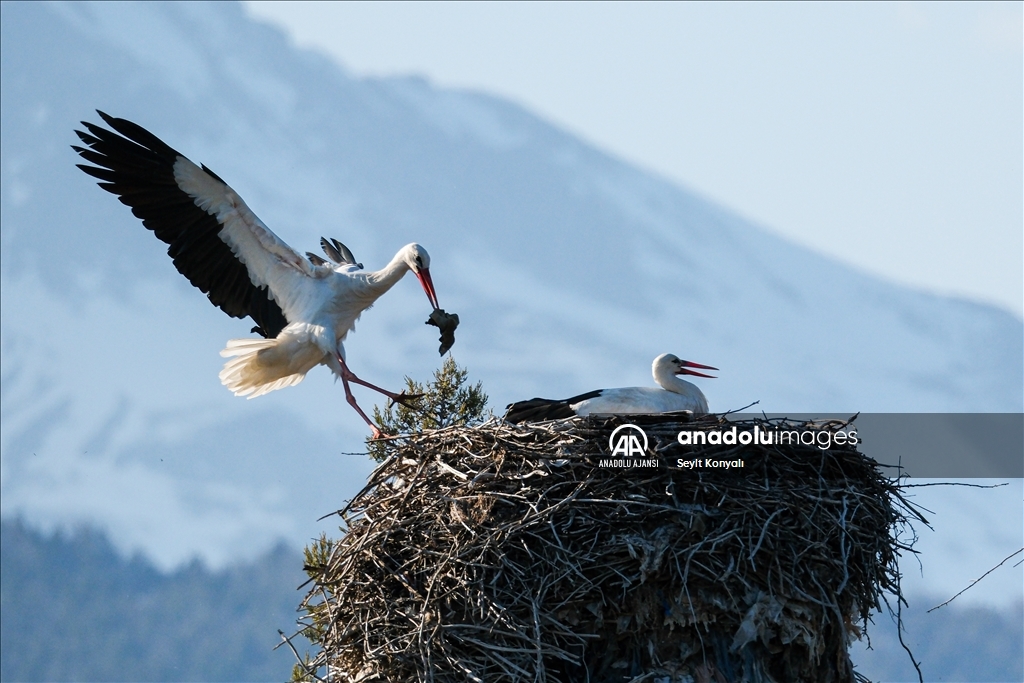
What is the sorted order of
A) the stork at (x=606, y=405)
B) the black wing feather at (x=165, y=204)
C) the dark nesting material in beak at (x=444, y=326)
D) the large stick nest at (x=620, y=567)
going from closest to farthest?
the large stick nest at (x=620, y=567) → the stork at (x=606, y=405) → the dark nesting material in beak at (x=444, y=326) → the black wing feather at (x=165, y=204)

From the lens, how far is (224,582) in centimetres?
10406

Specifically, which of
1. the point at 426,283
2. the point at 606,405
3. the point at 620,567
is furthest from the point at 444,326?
the point at 620,567

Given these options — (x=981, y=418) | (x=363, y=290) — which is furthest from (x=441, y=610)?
(x=981, y=418)

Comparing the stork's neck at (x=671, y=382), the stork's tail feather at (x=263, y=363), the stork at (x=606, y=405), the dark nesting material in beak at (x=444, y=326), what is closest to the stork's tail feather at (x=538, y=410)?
the stork at (x=606, y=405)

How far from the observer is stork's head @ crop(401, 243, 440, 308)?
9656mm

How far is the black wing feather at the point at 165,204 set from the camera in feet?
31.4

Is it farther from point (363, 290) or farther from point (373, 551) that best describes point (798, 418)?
point (363, 290)

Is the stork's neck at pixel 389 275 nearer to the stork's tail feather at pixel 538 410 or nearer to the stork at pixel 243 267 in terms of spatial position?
the stork at pixel 243 267

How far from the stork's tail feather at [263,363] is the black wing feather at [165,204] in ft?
0.75

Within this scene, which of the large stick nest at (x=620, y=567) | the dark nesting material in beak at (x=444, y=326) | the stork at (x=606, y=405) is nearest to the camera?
the large stick nest at (x=620, y=567)

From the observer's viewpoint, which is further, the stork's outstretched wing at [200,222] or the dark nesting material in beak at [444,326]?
the stork's outstretched wing at [200,222]

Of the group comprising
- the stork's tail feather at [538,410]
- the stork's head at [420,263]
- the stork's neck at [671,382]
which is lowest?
the stork's tail feather at [538,410]

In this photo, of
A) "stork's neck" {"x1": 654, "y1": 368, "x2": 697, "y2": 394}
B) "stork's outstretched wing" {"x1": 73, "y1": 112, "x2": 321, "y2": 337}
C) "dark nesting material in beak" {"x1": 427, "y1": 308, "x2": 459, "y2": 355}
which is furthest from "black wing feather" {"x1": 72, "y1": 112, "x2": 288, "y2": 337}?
"stork's neck" {"x1": 654, "y1": 368, "x2": 697, "y2": 394}

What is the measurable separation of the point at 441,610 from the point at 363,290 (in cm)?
318
